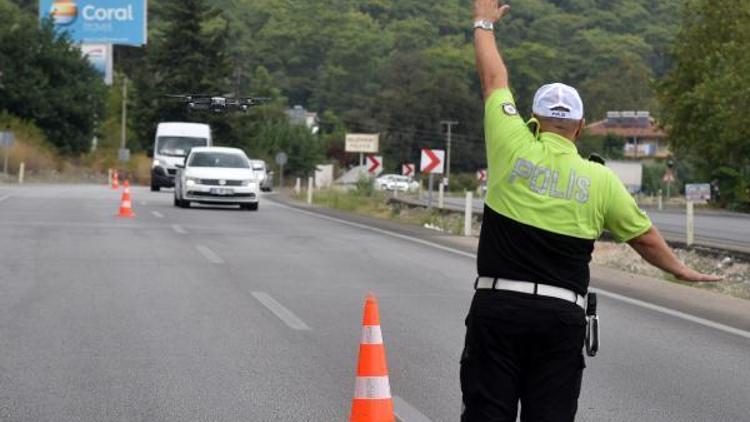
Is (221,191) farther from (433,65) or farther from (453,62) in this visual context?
(433,65)

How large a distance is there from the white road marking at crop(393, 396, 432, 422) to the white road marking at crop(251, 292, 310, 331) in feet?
10.3

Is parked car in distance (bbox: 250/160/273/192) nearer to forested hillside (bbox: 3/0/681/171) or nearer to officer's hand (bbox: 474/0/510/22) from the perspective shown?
forested hillside (bbox: 3/0/681/171)

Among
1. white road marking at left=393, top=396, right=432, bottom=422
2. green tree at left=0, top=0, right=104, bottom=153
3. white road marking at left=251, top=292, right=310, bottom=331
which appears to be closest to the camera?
white road marking at left=393, top=396, right=432, bottom=422

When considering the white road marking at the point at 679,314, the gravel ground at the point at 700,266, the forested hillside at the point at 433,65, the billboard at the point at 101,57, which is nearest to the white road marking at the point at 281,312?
the white road marking at the point at 679,314

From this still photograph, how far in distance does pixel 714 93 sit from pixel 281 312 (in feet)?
160

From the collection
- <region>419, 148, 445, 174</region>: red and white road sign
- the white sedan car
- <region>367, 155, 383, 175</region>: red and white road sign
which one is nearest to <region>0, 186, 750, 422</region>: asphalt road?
the white sedan car

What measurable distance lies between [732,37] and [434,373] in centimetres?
5509

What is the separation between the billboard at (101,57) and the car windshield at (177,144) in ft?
130

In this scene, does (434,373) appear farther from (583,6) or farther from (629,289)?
(583,6)

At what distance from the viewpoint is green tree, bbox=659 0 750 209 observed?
57.1 m

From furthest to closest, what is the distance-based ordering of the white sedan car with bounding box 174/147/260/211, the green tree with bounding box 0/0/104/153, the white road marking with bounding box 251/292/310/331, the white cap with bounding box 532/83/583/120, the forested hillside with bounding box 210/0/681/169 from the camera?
the forested hillside with bounding box 210/0/681/169
the green tree with bounding box 0/0/104/153
the white sedan car with bounding box 174/147/260/211
the white road marking with bounding box 251/292/310/331
the white cap with bounding box 532/83/583/120

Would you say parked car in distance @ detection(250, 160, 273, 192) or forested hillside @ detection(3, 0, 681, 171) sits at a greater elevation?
forested hillside @ detection(3, 0, 681, 171)

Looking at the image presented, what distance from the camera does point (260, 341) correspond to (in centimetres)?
1070

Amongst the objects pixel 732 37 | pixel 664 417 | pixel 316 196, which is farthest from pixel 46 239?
pixel 732 37
